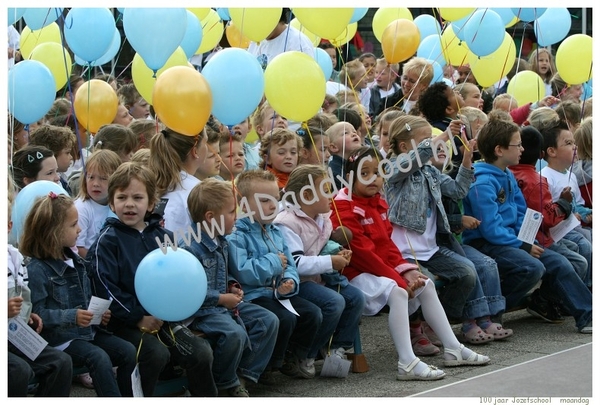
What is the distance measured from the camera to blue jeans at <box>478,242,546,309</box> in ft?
22.2

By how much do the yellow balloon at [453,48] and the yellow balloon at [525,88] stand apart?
2.79ft

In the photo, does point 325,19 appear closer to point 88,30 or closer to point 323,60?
point 88,30

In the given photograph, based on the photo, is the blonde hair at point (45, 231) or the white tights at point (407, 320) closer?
the blonde hair at point (45, 231)

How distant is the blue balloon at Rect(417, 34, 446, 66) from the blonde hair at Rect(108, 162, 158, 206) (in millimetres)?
4639

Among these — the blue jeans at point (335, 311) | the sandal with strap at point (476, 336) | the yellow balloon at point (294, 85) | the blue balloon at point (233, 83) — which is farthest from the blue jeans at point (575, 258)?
the blue balloon at point (233, 83)

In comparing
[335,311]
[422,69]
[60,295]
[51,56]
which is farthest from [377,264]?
[51,56]

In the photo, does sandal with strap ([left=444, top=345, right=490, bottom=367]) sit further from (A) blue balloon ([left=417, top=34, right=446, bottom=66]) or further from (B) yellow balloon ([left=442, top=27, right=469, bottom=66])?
(A) blue balloon ([left=417, top=34, right=446, bottom=66])

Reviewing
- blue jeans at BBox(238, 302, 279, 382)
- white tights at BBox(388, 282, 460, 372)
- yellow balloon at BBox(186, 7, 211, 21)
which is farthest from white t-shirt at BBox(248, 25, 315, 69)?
blue jeans at BBox(238, 302, 279, 382)

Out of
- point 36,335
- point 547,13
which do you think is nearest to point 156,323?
point 36,335

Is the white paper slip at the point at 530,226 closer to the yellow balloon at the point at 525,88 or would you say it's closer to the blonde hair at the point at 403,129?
the blonde hair at the point at 403,129

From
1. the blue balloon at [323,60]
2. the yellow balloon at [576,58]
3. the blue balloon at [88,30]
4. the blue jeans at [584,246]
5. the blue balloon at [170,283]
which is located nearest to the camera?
the blue balloon at [170,283]

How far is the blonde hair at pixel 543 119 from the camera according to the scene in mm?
7637

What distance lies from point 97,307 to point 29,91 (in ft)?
5.90

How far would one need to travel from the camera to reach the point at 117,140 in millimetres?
6059
